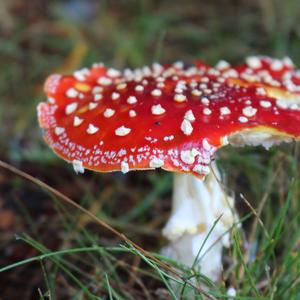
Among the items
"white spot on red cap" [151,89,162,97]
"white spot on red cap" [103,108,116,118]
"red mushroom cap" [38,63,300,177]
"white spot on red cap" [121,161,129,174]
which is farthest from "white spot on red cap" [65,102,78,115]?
"white spot on red cap" [121,161,129,174]

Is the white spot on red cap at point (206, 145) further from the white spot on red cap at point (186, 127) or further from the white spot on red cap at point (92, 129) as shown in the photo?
the white spot on red cap at point (92, 129)

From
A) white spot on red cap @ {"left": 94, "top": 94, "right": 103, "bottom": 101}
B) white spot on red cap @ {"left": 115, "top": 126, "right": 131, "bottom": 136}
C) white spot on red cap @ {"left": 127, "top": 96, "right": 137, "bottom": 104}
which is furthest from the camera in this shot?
white spot on red cap @ {"left": 94, "top": 94, "right": 103, "bottom": 101}

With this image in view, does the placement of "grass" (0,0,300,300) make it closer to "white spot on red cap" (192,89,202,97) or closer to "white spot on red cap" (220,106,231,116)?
"white spot on red cap" (220,106,231,116)

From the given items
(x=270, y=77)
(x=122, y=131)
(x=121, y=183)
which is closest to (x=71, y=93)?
(x=122, y=131)

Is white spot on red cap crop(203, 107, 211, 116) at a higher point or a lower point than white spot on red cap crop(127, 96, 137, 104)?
higher

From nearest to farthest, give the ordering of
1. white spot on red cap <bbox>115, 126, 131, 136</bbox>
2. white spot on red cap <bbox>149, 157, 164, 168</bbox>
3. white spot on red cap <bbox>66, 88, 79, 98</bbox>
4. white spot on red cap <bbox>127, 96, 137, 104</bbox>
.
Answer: white spot on red cap <bbox>149, 157, 164, 168</bbox>, white spot on red cap <bbox>115, 126, 131, 136</bbox>, white spot on red cap <bbox>127, 96, 137, 104</bbox>, white spot on red cap <bbox>66, 88, 79, 98</bbox>

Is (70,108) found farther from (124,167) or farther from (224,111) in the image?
(224,111)

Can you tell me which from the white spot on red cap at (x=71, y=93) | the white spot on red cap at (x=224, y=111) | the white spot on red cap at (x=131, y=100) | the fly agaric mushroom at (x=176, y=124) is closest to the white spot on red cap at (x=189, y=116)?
the fly agaric mushroom at (x=176, y=124)

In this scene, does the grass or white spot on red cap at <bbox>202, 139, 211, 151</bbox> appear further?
the grass

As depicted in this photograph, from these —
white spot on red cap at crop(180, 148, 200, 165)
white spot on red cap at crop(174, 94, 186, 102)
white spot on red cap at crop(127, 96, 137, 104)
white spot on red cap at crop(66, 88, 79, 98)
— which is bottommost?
white spot on red cap at crop(66, 88, 79, 98)
